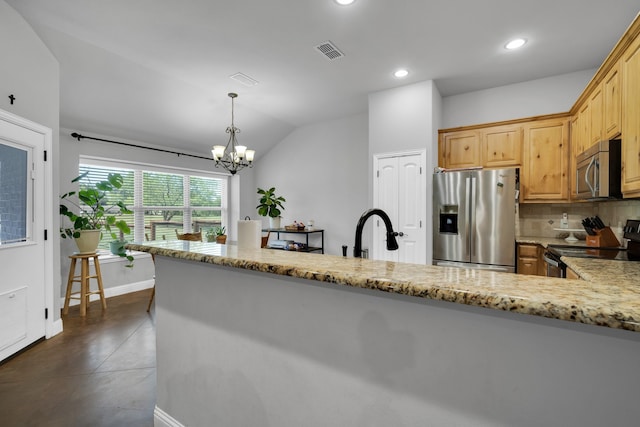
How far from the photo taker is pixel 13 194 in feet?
8.53

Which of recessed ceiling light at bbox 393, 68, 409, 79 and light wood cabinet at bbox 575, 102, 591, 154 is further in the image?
recessed ceiling light at bbox 393, 68, 409, 79

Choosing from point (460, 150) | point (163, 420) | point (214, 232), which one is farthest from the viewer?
point (214, 232)

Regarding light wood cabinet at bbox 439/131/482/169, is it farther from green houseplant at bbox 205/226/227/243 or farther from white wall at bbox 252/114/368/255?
green houseplant at bbox 205/226/227/243

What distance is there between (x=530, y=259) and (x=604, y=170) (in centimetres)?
120

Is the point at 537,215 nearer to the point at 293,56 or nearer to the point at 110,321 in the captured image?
the point at 293,56

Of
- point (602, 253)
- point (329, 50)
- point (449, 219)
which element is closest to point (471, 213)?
point (449, 219)

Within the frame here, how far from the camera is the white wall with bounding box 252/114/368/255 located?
16.7 ft

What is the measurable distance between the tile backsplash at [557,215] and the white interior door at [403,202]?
1.36 meters

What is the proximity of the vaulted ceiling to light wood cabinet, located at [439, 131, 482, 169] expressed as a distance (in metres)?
0.62

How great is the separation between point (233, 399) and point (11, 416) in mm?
1658

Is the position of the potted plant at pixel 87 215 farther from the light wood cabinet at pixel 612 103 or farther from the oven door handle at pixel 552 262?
the light wood cabinet at pixel 612 103

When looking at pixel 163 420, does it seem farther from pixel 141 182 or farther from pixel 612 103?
pixel 141 182

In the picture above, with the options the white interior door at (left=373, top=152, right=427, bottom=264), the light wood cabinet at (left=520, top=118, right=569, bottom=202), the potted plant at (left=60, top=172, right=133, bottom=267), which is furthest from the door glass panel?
the light wood cabinet at (left=520, top=118, right=569, bottom=202)

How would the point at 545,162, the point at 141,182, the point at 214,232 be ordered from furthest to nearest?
the point at 214,232, the point at 141,182, the point at 545,162
